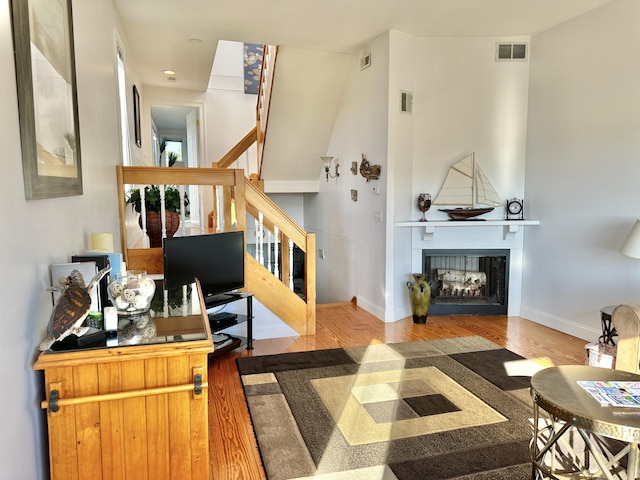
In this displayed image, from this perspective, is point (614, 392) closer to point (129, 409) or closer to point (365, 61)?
point (129, 409)

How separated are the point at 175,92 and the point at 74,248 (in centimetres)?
559

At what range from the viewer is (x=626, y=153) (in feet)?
12.0

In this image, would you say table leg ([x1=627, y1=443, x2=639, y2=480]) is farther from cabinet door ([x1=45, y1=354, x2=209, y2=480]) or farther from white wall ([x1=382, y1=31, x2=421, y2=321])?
white wall ([x1=382, y1=31, x2=421, y2=321])

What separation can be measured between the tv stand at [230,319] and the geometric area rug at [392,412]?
23 cm

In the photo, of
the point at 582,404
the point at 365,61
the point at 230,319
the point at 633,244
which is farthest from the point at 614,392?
the point at 365,61

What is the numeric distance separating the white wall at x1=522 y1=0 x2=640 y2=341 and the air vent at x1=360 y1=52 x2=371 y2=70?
5.54 ft

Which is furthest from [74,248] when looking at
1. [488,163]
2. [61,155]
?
[488,163]

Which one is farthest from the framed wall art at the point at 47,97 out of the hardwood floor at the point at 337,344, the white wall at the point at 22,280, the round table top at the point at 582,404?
the round table top at the point at 582,404

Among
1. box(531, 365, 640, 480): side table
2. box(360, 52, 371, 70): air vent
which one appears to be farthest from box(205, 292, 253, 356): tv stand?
box(360, 52, 371, 70): air vent

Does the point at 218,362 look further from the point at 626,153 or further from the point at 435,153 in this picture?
the point at 626,153

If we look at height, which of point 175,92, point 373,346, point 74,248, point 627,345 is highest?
point 175,92

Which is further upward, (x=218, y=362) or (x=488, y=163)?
(x=488, y=163)

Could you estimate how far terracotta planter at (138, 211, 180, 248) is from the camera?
380 centimetres

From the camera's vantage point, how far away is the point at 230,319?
12.0 ft
